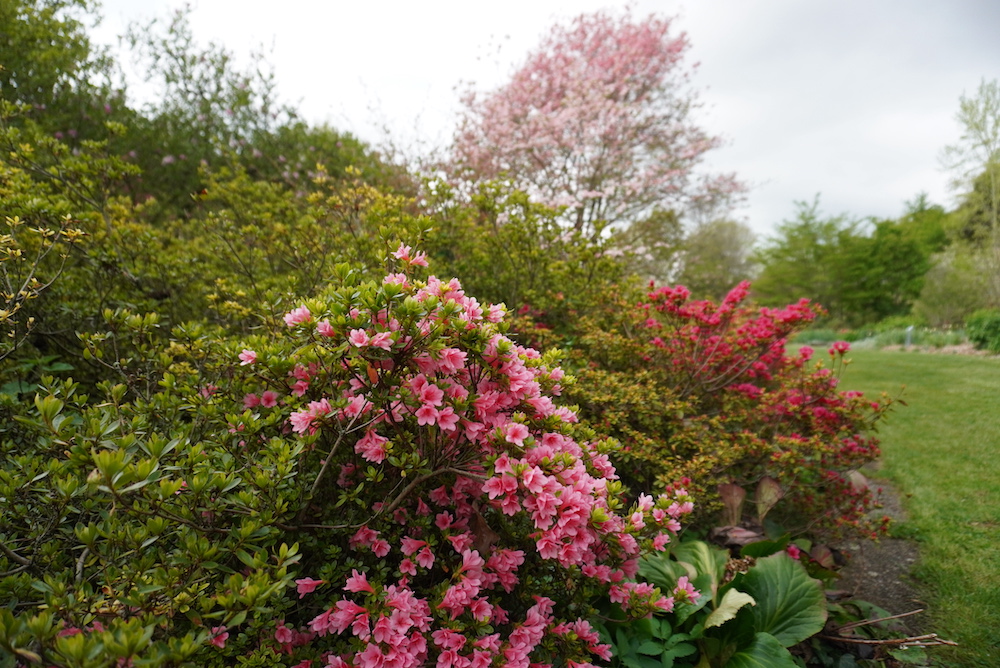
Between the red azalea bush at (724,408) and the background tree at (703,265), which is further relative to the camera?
the background tree at (703,265)

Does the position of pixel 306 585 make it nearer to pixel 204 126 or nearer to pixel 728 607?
pixel 728 607

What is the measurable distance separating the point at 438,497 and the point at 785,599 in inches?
63.8

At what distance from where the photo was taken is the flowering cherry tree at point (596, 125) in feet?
29.9

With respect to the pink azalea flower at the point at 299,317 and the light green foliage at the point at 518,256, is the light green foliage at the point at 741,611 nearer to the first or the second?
the pink azalea flower at the point at 299,317

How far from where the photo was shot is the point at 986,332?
8.08 meters

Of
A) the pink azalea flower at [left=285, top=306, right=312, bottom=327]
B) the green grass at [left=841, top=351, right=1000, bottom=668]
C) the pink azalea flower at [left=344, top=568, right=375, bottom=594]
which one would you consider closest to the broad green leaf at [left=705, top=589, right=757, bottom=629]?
the green grass at [left=841, top=351, right=1000, bottom=668]

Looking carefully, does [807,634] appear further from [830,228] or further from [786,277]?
[830,228]

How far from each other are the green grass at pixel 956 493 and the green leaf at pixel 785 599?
84cm

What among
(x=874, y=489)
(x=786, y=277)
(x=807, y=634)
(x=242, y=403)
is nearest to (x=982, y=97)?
(x=786, y=277)

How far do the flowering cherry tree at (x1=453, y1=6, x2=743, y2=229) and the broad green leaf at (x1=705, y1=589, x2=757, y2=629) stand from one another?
749 centimetres

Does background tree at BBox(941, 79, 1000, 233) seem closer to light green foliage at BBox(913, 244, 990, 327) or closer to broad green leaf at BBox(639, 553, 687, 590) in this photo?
light green foliage at BBox(913, 244, 990, 327)

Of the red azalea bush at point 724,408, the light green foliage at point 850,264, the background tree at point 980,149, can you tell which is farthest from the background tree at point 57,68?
the light green foliage at point 850,264

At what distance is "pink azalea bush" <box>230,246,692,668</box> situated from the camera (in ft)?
4.33

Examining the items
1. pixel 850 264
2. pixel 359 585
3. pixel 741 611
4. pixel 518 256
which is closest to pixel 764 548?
pixel 741 611
